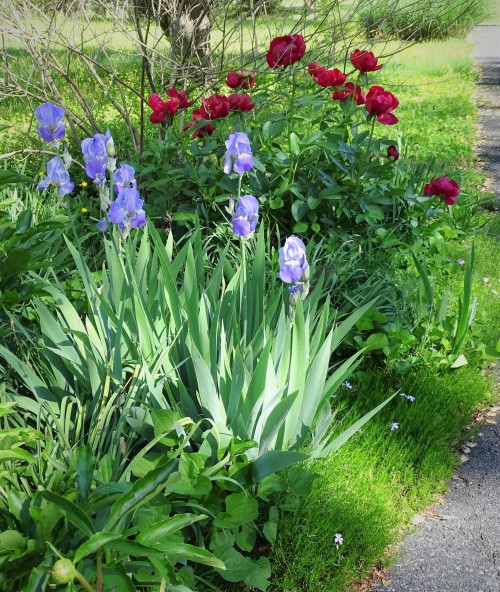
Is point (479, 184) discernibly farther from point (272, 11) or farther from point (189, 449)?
point (189, 449)

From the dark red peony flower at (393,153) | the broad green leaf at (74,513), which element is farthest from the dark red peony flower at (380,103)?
the broad green leaf at (74,513)

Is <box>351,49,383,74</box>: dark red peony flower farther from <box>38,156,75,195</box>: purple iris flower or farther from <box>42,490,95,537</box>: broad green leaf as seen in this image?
<box>42,490,95,537</box>: broad green leaf

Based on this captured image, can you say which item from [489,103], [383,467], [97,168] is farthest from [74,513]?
[489,103]

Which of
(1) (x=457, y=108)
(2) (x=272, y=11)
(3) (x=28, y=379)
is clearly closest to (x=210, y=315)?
(3) (x=28, y=379)

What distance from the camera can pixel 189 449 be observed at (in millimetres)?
2014

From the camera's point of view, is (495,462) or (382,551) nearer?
(382,551)

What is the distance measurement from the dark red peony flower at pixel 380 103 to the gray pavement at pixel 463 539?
1.51 m

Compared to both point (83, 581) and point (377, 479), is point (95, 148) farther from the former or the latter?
point (377, 479)

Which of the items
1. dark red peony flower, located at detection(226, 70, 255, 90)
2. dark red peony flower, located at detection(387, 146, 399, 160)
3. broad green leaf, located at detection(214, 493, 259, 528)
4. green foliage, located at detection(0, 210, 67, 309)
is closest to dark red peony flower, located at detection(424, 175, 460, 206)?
dark red peony flower, located at detection(387, 146, 399, 160)

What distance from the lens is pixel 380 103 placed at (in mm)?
3150

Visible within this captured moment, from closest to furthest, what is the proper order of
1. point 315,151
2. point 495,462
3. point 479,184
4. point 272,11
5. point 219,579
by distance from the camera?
1. point 219,579
2. point 495,462
3. point 315,151
4. point 272,11
5. point 479,184

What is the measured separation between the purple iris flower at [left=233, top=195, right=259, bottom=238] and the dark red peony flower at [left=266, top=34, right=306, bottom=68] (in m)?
1.34

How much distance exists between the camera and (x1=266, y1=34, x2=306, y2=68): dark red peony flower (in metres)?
3.10

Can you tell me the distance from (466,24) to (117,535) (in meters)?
15.0
